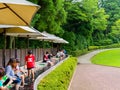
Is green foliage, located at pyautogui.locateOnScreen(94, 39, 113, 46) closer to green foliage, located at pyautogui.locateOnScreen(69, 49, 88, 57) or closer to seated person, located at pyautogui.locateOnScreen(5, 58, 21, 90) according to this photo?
green foliage, located at pyautogui.locateOnScreen(69, 49, 88, 57)

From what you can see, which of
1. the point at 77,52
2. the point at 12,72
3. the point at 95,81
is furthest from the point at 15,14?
the point at 77,52

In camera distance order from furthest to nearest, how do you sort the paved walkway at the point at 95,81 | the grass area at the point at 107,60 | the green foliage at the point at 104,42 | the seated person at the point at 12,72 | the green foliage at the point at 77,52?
1. the green foliage at the point at 104,42
2. the green foliage at the point at 77,52
3. the grass area at the point at 107,60
4. the paved walkway at the point at 95,81
5. the seated person at the point at 12,72

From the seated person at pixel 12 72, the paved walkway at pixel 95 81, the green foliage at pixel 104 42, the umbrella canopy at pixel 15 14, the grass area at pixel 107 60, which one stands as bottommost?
the green foliage at pixel 104 42

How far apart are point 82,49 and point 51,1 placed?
34.3m

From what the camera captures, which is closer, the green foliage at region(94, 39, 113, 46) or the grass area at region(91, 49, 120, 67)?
the grass area at region(91, 49, 120, 67)

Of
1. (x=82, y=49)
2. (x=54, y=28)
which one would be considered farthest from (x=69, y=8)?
(x=54, y=28)

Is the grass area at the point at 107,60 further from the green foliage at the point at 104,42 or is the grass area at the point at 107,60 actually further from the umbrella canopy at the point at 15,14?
the umbrella canopy at the point at 15,14

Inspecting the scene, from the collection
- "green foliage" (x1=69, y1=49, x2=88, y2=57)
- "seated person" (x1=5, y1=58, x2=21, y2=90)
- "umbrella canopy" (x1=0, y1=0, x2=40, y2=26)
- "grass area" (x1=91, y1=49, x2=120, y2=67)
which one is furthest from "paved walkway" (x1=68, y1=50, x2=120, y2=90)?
"green foliage" (x1=69, y1=49, x2=88, y2=57)

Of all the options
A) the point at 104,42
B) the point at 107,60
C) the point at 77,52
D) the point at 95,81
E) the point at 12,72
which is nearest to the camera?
the point at 12,72

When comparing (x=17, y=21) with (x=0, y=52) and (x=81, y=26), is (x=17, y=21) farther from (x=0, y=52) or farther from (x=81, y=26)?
(x=81, y=26)

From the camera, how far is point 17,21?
7.61m

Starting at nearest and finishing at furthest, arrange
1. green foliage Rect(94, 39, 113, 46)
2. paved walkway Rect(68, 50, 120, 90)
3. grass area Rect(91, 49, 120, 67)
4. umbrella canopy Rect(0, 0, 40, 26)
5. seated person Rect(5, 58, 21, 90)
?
umbrella canopy Rect(0, 0, 40, 26), seated person Rect(5, 58, 21, 90), paved walkway Rect(68, 50, 120, 90), grass area Rect(91, 49, 120, 67), green foliage Rect(94, 39, 113, 46)

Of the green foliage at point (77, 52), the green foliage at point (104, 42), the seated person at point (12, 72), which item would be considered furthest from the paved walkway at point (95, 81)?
the green foliage at point (104, 42)

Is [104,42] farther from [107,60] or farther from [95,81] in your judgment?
[95,81]
